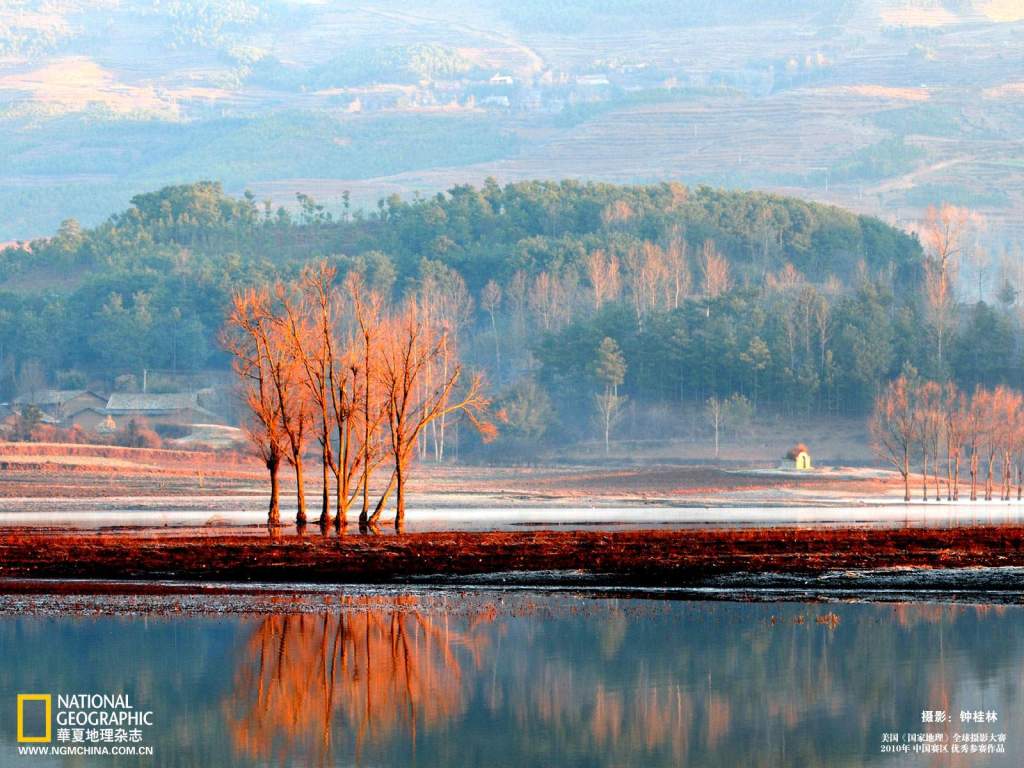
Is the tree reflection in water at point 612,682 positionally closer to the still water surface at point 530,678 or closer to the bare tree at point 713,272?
the still water surface at point 530,678

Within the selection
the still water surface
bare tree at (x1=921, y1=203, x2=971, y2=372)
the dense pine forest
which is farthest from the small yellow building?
the still water surface

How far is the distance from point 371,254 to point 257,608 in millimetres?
146217

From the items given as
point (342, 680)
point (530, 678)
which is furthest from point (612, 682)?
point (342, 680)

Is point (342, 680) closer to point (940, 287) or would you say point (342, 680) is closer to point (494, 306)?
point (940, 287)

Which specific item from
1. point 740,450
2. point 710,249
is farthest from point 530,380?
point 710,249

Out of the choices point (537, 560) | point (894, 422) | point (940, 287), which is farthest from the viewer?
point (940, 287)

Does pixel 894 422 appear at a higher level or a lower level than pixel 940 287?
lower

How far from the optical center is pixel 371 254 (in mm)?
176625

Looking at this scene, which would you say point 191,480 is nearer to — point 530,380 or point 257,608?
point 530,380

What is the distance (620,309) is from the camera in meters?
150

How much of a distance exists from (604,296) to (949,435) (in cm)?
5146

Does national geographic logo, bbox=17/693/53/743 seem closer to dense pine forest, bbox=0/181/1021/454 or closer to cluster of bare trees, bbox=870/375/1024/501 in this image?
cluster of bare trees, bbox=870/375/1024/501

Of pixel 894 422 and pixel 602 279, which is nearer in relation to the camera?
pixel 894 422

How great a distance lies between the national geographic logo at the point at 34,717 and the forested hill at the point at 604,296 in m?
121
